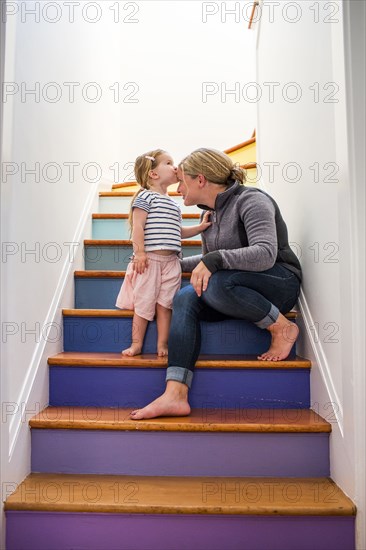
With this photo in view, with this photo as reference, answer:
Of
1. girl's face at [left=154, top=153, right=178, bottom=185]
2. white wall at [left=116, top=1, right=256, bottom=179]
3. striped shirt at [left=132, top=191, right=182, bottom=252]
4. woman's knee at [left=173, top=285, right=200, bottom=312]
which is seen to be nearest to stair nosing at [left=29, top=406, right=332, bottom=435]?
woman's knee at [left=173, top=285, right=200, bottom=312]

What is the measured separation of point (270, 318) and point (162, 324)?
0.41m

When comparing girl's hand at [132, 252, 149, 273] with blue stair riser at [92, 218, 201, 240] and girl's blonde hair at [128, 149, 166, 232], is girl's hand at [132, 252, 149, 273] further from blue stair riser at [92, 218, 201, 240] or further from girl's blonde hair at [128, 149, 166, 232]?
blue stair riser at [92, 218, 201, 240]

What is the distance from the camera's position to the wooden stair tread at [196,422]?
1.43m

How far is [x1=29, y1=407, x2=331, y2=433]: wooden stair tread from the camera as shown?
4.68ft

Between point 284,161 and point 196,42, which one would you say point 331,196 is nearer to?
point 284,161

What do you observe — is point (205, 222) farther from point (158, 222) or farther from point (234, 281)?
point (234, 281)

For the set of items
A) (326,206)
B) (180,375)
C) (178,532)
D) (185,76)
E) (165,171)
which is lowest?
(178,532)

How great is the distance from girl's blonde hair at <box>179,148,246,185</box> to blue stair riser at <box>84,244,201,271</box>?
601 millimetres

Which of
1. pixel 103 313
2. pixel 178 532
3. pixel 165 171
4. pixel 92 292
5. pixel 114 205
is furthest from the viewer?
pixel 114 205

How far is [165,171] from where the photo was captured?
197 cm

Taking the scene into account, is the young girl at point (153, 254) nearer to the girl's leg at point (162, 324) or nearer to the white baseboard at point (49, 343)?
the girl's leg at point (162, 324)

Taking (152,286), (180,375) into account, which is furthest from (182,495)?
(152,286)

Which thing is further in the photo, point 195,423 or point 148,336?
point 148,336

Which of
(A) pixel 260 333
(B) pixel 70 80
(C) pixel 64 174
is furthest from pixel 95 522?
(B) pixel 70 80
